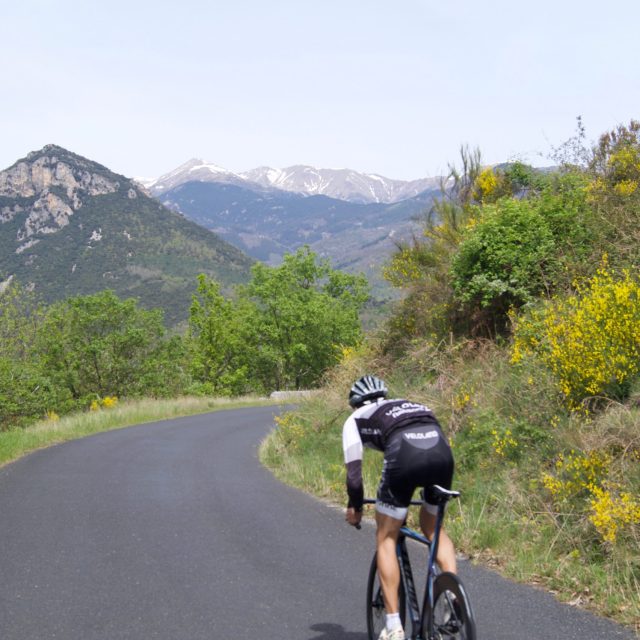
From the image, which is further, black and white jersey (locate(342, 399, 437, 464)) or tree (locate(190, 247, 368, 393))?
tree (locate(190, 247, 368, 393))

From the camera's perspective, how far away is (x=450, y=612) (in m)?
3.87

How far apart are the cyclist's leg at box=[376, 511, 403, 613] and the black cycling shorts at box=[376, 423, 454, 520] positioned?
0.24ft

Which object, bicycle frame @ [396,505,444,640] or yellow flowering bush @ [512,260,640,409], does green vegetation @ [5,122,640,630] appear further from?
bicycle frame @ [396,505,444,640]

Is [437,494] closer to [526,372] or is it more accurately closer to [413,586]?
[413,586]

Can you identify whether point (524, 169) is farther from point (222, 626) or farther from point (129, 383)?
point (129, 383)

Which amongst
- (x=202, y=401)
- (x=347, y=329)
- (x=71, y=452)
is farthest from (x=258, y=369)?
(x=71, y=452)

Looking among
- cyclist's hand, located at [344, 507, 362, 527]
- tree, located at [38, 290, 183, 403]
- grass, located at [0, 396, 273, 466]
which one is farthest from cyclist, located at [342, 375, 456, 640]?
tree, located at [38, 290, 183, 403]

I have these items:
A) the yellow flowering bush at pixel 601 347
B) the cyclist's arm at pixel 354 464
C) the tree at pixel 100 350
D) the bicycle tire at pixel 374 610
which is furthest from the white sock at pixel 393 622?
the tree at pixel 100 350

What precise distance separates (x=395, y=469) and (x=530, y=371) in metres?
5.70

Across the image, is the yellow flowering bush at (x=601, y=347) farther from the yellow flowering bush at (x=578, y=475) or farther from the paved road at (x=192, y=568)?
the paved road at (x=192, y=568)

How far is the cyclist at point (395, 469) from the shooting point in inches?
168

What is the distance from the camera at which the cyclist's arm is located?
4.38 m

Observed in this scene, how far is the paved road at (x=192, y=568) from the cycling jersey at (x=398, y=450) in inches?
54.2

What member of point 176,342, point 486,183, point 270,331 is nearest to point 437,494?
point 486,183
